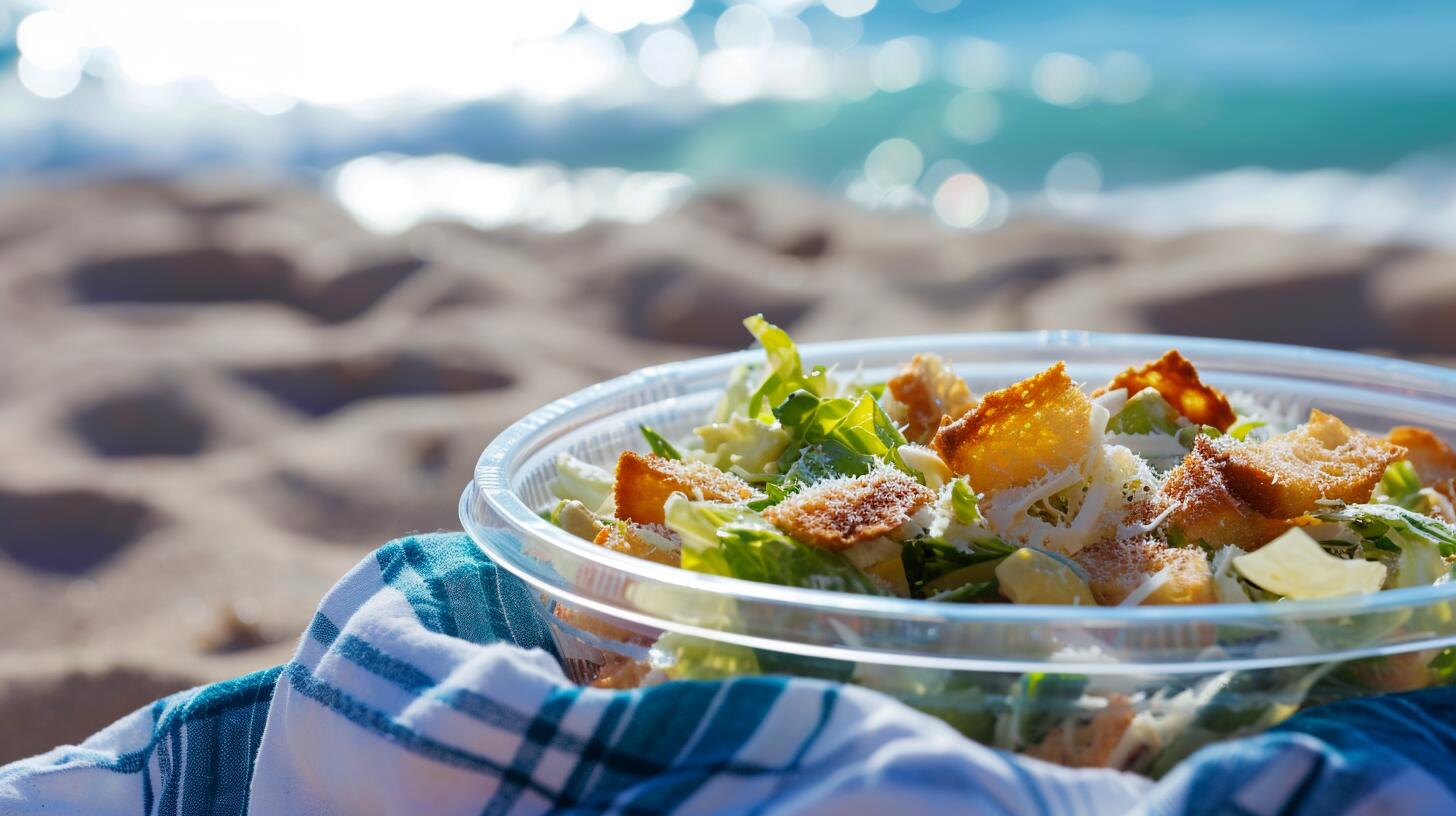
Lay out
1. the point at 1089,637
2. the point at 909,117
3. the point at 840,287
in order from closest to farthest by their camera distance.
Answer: the point at 1089,637 → the point at 840,287 → the point at 909,117

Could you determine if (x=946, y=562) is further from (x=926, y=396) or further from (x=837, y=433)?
(x=926, y=396)

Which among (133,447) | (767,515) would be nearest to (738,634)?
(767,515)

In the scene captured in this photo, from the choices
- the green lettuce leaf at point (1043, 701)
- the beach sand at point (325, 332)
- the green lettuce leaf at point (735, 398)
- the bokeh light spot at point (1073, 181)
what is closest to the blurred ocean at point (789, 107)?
the bokeh light spot at point (1073, 181)

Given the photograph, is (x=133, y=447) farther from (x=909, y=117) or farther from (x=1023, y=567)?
(x=909, y=117)

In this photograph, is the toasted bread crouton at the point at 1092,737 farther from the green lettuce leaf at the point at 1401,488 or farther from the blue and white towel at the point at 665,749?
the green lettuce leaf at the point at 1401,488

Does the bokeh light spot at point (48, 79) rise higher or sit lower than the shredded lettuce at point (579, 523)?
lower

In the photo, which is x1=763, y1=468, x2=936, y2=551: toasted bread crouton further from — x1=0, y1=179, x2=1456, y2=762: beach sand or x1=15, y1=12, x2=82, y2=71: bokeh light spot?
x1=15, y1=12, x2=82, y2=71: bokeh light spot
